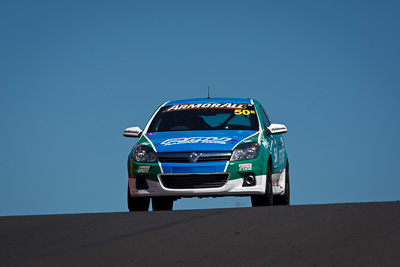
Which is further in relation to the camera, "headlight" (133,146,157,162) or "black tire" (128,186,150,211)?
"black tire" (128,186,150,211)

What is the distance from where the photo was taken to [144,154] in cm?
1277

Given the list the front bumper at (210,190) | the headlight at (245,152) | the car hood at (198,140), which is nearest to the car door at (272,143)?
the car hood at (198,140)

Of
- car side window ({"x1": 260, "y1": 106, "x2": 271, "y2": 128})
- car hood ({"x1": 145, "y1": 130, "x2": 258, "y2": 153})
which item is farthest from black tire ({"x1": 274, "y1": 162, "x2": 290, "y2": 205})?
car hood ({"x1": 145, "y1": 130, "x2": 258, "y2": 153})

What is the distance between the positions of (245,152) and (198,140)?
Answer: 67 cm

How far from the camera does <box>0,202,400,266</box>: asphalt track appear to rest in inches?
274

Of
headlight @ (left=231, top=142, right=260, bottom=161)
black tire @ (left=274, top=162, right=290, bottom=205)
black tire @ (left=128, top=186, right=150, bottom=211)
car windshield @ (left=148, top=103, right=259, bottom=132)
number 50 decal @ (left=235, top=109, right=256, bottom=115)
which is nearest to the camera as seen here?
headlight @ (left=231, top=142, right=260, bottom=161)

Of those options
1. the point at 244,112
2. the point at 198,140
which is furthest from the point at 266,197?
the point at 244,112

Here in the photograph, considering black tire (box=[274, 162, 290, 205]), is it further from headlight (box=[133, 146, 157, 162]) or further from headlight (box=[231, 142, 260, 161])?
headlight (box=[133, 146, 157, 162])

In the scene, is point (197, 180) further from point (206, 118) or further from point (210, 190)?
point (206, 118)

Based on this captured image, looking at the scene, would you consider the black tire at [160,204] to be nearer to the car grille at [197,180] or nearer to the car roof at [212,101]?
the car roof at [212,101]

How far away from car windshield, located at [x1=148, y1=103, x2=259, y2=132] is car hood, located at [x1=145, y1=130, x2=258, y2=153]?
41 centimetres
